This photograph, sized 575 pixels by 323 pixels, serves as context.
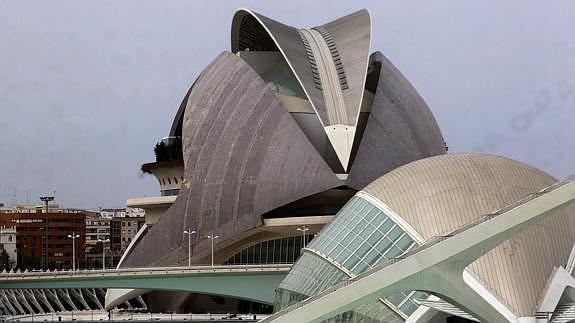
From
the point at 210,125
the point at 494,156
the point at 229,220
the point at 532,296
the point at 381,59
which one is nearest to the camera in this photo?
the point at 532,296

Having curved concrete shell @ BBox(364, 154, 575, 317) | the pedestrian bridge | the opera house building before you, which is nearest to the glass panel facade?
curved concrete shell @ BBox(364, 154, 575, 317)

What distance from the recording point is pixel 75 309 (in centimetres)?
8612

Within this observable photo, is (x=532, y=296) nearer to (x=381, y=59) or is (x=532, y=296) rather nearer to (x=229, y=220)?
(x=229, y=220)

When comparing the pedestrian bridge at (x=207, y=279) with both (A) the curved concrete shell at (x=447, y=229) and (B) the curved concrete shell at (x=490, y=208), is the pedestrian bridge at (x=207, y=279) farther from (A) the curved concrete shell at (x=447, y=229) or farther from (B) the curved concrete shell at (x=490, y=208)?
(B) the curved concrete shell at (x=490, y=208)

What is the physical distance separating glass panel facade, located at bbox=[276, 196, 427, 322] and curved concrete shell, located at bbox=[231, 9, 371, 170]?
99.6 feet

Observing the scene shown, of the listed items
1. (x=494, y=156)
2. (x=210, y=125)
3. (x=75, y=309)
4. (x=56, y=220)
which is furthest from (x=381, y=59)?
(x=56, y=220)

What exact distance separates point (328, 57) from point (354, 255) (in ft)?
138

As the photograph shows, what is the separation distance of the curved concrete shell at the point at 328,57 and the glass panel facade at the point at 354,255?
99.6 feet

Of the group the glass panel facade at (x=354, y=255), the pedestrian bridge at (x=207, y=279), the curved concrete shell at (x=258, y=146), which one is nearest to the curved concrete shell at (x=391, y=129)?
the curved concrete shell at (x=258, y=146)

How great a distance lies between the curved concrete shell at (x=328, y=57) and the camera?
69.6 meters

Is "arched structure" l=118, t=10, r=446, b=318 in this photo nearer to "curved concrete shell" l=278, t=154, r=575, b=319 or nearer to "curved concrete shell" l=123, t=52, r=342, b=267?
"curved concrete shell" l=123, t=52, r=342, b=267

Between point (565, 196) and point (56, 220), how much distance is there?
132793 millimetres

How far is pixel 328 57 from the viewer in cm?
7500

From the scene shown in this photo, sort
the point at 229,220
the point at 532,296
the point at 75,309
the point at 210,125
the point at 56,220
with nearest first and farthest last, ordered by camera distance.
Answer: the point at 532,296, the point at 229,220, the point at 210,125, the point at 75,309, the point at 56,220
